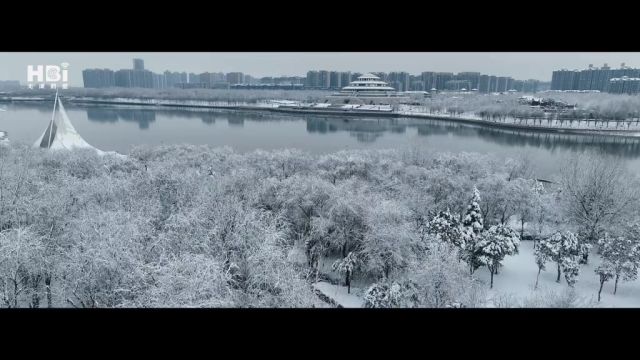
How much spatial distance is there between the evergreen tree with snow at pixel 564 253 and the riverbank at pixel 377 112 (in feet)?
109

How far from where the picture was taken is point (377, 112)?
5778cm

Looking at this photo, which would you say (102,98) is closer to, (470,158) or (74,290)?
(470,158)

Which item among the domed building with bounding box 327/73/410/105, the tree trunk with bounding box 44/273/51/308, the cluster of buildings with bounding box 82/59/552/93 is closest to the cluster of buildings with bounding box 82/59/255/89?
the cluster of buildings with bounding box 82/59/552/93

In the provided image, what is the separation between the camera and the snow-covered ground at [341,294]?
389 inches

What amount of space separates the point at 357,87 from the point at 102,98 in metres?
45.0

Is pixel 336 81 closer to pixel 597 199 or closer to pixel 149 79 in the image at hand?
pixel 149 79

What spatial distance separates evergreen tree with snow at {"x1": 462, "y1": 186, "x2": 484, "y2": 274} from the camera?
11023mm

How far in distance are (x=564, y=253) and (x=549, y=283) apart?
2.80 feet

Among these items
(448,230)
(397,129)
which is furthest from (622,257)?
(397,129)

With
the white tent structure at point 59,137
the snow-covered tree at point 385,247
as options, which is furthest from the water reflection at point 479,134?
the snow-covered tree at point 385,247

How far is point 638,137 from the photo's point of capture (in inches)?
1441

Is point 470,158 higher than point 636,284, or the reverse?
point 470,158

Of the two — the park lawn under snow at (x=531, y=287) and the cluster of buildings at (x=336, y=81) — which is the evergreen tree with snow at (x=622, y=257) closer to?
the park lawn under snow at (x=531, y=287)
